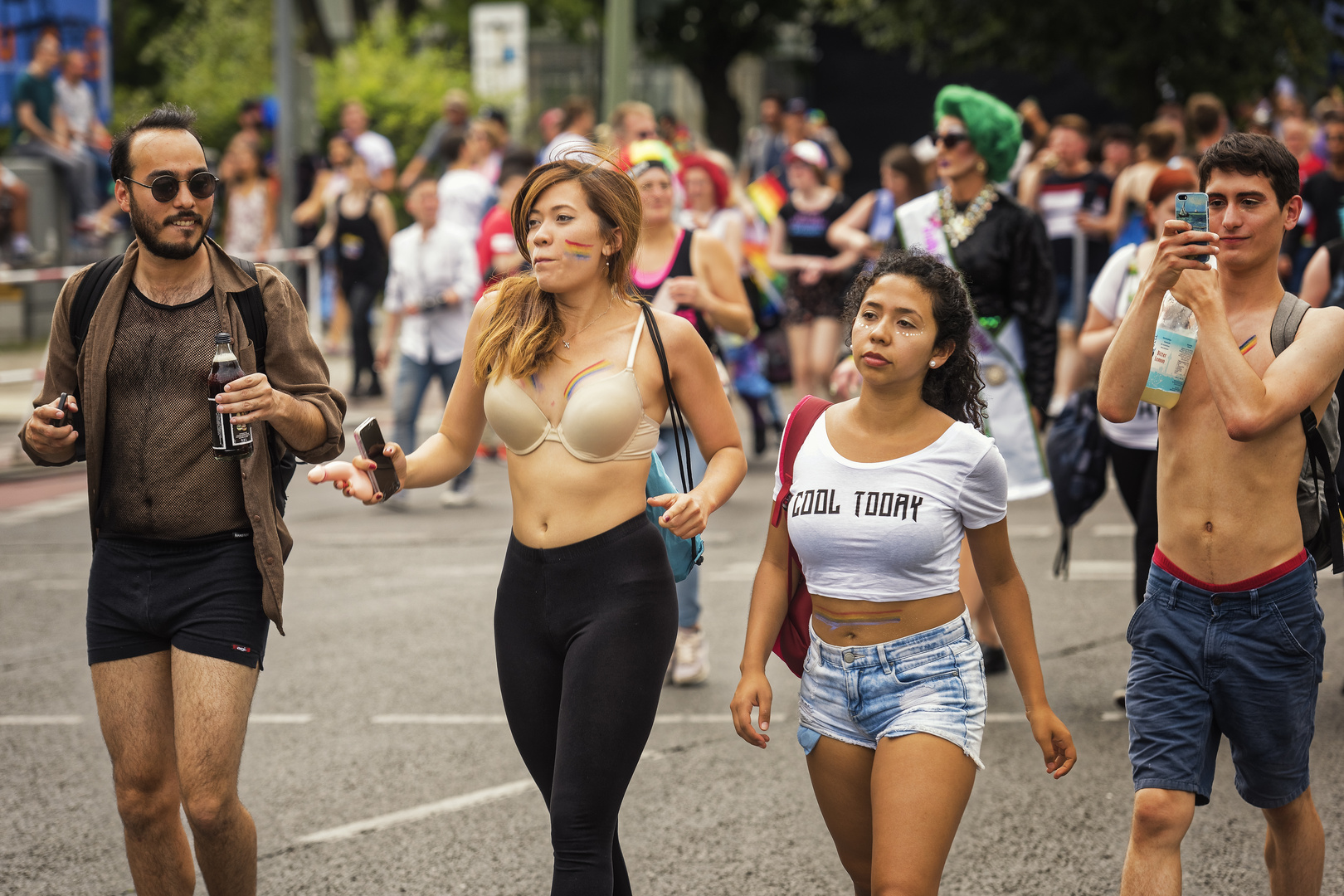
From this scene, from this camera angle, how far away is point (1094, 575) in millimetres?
8344

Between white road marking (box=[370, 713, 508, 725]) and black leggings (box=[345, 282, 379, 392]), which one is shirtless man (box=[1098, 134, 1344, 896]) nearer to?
white road marking (box=[370, 713, 508, 725])

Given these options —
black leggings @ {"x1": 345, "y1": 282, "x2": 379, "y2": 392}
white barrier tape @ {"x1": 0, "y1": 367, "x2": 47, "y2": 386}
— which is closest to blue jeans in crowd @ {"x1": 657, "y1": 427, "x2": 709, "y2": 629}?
black leggings @ {"x1": 345, "y1": 282, "x2": 379, "y2": 392}

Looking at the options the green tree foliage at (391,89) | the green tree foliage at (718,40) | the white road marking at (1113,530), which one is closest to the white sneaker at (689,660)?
the white road marking at (1113,530)

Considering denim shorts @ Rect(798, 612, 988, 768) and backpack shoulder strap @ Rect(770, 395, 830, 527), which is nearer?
denim shorts @ Rect(798, 612, 988, 768)

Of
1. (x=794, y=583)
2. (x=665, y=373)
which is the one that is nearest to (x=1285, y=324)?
(x=794, y=583)

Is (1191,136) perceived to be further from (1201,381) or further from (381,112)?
(381,112)

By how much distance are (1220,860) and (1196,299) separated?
201cm

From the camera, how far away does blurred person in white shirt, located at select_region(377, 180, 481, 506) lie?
10648mm

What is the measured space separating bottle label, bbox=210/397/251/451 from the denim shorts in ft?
4.77

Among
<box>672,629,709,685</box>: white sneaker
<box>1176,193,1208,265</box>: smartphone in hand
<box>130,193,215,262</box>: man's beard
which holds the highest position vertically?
<box>1176,193,1208,265</box>: smartphone in hand

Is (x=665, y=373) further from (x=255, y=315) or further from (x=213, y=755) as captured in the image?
(x=213, y=755)

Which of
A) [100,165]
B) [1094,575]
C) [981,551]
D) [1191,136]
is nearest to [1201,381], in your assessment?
[981,551]

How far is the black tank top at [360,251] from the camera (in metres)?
14.9

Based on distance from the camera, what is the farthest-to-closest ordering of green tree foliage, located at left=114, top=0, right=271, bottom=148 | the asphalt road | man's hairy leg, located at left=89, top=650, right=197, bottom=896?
green tree foliage, located at left=114, top=0, right=271, bottom=148, the asphalt road, man's hairy leg, located at left=89, top=650, right=197, bottom=896
